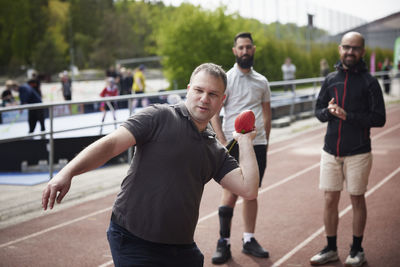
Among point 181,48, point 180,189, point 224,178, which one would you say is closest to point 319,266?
point 224,178

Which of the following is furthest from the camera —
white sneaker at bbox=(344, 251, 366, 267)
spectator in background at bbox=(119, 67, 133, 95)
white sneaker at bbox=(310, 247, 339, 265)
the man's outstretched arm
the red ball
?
spectator in background at bbox=(119, 67, 133, 95)

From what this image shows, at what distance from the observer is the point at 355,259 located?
15.7ft

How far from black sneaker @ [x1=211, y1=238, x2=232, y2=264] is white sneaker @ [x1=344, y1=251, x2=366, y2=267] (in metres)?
1.15

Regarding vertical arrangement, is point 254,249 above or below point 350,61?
below

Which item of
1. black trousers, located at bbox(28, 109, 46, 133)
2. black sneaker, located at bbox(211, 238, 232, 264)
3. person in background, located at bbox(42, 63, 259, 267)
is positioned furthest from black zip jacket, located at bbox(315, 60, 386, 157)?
black trousers, located at bbox(28, 109, 46, 133)

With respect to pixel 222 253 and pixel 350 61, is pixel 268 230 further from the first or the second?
pixel 350 61

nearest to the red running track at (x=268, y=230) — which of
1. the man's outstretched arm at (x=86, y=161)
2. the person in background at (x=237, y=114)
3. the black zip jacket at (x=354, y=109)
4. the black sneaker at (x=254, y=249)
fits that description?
the black sneaker at (x=254, y=249)

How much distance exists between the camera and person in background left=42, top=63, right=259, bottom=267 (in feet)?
8.07

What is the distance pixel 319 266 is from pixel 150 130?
3.12 meters

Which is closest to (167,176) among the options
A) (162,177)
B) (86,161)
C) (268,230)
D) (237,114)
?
(162,177)

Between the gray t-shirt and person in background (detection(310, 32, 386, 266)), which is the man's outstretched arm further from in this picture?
person in background (detection(310, 32, 386, 266))

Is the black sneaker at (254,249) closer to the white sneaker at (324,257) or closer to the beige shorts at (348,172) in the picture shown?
the white sneaker at (324,257)

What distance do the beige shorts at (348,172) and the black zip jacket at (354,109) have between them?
0.06 m

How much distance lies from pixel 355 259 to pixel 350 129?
126 cm
